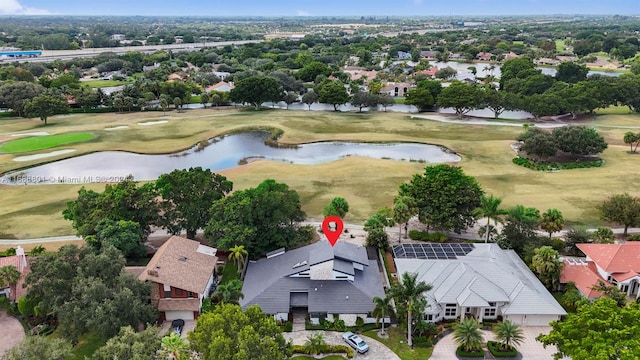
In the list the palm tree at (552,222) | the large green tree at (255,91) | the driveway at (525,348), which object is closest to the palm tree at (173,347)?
the driveway at (525,348)

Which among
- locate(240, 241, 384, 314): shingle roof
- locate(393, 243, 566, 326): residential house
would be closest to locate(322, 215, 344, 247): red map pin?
locate(240, 241, 384, 314): shingle roof

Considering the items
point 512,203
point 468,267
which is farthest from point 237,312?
point 512,203

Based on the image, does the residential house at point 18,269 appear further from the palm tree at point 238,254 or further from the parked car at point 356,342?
the parked car at point 356,342

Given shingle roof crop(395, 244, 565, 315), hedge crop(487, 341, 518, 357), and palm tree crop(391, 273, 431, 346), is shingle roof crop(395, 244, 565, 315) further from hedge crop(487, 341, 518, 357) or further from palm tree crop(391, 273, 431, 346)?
palm tree crop(391, 273, 431, 346)

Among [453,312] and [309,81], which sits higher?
[309,81]

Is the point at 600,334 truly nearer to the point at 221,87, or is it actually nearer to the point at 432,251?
the point at 432,251

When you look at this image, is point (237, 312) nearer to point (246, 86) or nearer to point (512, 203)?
point (512, 203)

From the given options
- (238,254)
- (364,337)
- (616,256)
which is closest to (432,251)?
(364,337)
